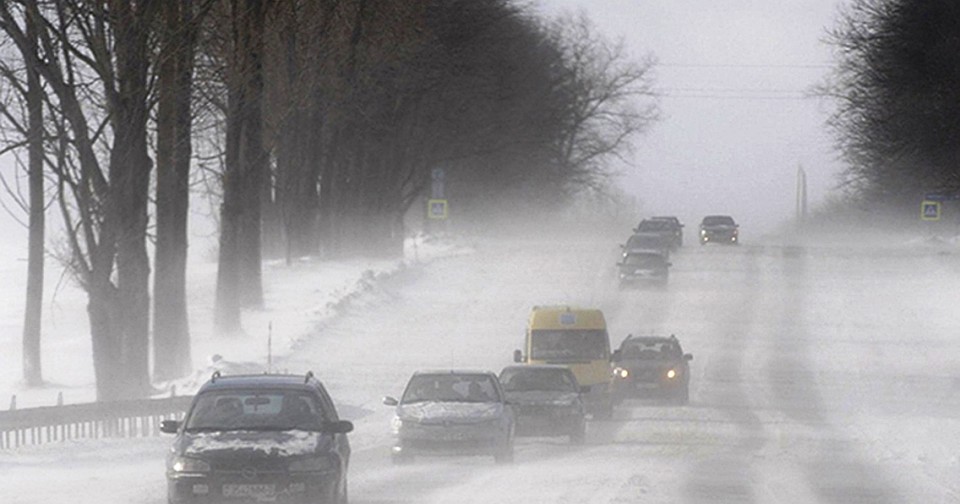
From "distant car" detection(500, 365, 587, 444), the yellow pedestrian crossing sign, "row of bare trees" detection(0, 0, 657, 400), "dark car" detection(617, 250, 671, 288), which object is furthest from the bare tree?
the yellow pedestrian crossing sign

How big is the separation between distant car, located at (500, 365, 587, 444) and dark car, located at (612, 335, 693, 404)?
9075 mm

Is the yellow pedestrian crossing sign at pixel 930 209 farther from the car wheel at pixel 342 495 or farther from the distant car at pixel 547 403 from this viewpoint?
the car wheel at pixel 342 495

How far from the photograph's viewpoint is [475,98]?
79188 millimetres

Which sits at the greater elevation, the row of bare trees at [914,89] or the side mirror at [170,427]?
the row of bare trees at [914,89]

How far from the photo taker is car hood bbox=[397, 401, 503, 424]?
27.0 meters

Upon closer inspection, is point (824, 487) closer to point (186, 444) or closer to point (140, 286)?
point (186, 444)

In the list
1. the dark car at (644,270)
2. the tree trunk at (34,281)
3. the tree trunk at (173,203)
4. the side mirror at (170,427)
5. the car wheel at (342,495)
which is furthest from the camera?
the dark car at (644,270)

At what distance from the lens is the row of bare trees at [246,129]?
107 ft

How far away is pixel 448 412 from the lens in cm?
2727

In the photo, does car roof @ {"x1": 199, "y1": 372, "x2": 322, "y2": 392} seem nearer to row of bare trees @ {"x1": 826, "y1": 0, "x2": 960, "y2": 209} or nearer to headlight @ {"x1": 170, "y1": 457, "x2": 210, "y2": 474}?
headlight @ {"x1": 170, "y1": 457, "x2": 210, "y2": 474}

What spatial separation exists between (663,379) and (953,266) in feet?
121

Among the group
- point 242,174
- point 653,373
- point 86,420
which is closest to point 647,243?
point 242,174

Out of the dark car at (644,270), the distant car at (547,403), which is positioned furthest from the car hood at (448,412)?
the dark car at (644,270)

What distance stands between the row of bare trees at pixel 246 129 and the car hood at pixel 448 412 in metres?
7.68
